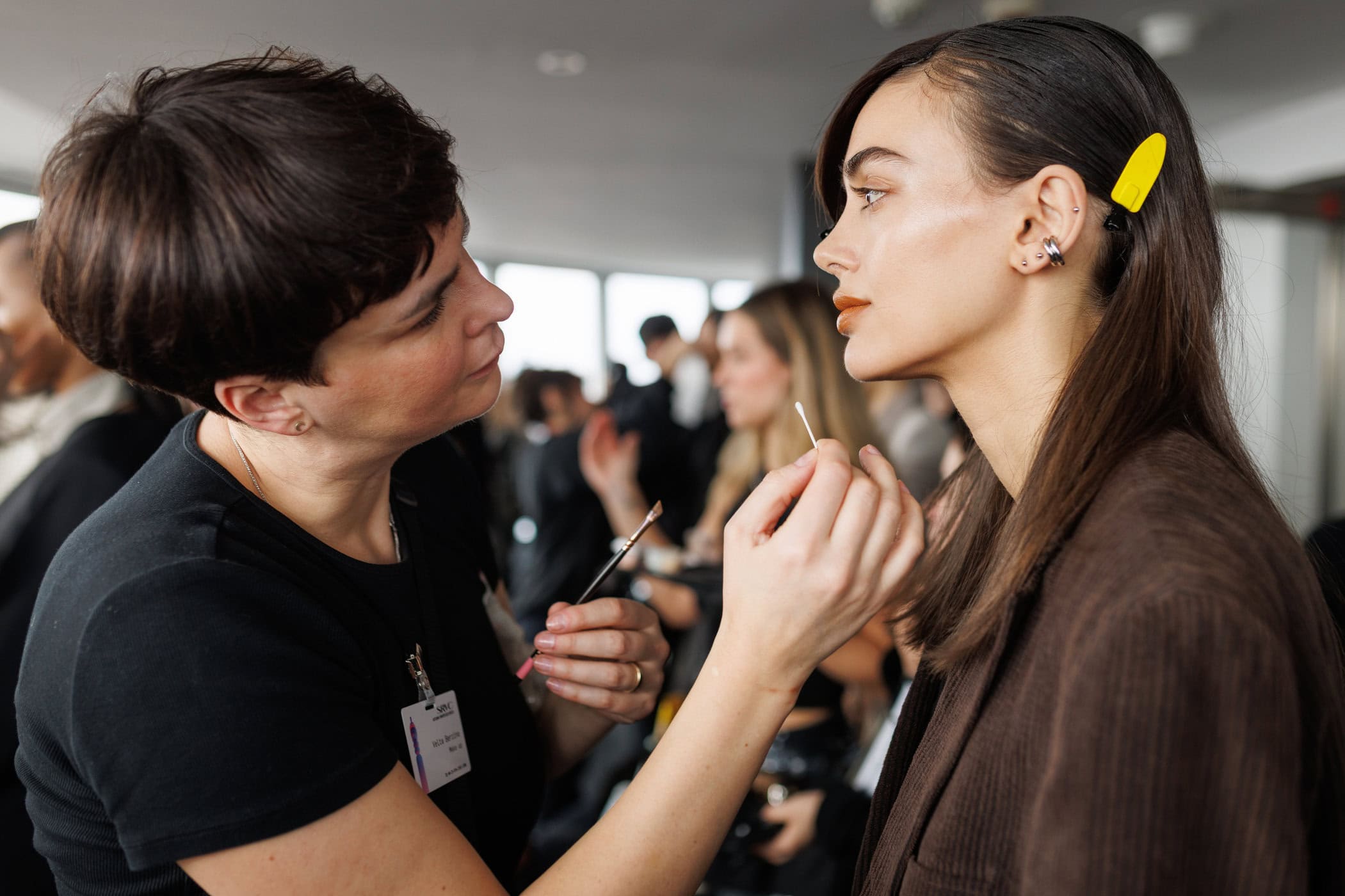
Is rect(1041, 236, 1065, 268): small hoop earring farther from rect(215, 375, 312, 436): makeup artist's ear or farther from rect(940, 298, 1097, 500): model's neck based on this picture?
rect(215, 375, 312, 436): makeup artist's ear

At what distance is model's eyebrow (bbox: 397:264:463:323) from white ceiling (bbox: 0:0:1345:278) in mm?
2243

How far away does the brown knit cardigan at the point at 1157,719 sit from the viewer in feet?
1.94

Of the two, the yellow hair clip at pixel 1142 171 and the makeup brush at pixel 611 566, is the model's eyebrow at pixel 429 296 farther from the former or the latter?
the yellow hair clip at pixel 1142 171

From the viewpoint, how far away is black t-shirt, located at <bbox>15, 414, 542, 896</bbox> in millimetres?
719

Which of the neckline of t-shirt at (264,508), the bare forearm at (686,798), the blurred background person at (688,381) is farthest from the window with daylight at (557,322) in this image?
the bare forearm at (686,798)

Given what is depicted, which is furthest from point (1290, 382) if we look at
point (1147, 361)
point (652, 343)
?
point (1147, 361)

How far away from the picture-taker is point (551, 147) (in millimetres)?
6168

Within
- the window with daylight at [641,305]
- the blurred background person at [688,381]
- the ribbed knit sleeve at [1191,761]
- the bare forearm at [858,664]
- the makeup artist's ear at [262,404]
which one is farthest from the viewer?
the window with daylight at [641,305]

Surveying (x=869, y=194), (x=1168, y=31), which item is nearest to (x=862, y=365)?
(x=869, y=194)

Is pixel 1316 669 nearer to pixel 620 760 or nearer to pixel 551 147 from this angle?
pixel 620 760

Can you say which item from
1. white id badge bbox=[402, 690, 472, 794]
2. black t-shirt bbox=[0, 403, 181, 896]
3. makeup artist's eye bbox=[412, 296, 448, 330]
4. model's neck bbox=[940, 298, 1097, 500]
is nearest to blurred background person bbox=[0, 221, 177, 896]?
black t-shirt bbox=[0, 403, 181, 896]

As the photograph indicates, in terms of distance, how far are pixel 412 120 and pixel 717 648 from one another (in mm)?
571

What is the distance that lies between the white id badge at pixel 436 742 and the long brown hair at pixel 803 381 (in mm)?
1363

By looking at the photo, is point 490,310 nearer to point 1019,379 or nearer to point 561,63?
point 1019,379
